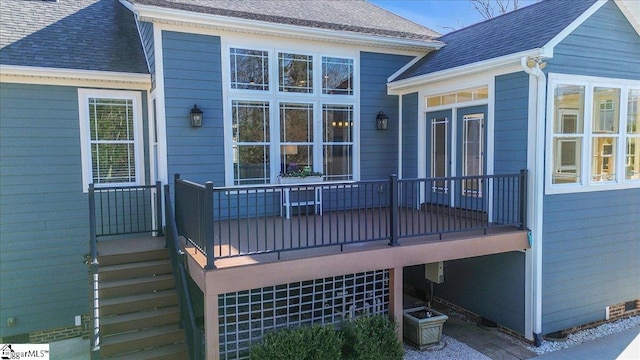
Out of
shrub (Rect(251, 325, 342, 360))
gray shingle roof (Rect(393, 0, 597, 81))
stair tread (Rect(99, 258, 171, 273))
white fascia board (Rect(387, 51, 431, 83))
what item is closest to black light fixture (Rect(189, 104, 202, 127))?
stair tread (Rect(99, 258, 171, 273))

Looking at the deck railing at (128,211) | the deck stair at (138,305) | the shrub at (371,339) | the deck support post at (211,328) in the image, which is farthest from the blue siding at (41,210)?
the shrub at (371,339)

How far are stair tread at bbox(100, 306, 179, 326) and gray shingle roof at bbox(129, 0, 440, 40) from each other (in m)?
4.21

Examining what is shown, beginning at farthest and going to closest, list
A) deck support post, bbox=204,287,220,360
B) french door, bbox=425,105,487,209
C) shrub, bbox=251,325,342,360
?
french door, bbox=425,105,487,209
shrub, bbox=251,325,342,360
deck support post, bbox=204,287,220,360

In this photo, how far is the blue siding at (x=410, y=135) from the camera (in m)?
7.93

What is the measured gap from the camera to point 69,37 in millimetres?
6902

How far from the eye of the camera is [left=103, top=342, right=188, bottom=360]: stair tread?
462 cm

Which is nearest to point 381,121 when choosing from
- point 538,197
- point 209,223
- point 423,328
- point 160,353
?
point 538,197

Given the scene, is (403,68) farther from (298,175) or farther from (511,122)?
(298,175)

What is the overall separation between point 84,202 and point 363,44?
5.56 m

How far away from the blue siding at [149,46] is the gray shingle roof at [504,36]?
446cm

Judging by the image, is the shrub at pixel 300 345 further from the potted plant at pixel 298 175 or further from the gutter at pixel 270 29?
the gutter at pixel 270 29

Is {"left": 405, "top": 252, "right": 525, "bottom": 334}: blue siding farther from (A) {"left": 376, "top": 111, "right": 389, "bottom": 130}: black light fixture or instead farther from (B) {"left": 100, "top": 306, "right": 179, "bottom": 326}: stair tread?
(B) {"left": 100, "top": 306, "right": 179, "bottom": 326}: stair tread

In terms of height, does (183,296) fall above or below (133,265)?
below

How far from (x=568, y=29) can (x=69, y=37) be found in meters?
7.86
